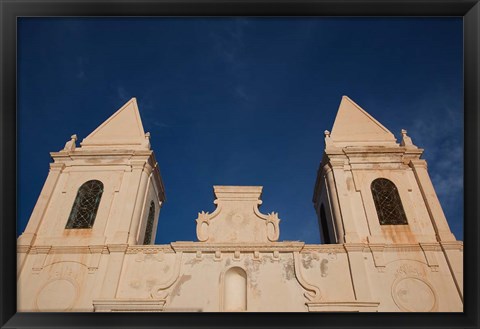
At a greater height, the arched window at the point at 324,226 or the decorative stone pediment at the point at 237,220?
the arched window at the point at 324,226

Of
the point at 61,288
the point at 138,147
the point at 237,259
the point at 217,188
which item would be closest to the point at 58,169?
the point at 138,147

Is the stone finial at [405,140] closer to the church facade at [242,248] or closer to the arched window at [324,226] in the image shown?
the church facade at [242,248]

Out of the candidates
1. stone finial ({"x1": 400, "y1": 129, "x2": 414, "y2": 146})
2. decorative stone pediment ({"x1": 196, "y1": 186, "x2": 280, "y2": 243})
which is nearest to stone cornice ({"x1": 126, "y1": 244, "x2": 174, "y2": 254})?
decorative stone pediment ({"x1": 196, "y1": 186, "x2": 280, "y2": 243})

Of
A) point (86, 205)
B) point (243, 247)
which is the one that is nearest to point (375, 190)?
point (243, 247)

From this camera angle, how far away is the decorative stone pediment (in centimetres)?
1315

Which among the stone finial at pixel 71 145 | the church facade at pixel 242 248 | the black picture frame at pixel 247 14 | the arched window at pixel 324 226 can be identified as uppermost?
the stone finial at pixel 71 145

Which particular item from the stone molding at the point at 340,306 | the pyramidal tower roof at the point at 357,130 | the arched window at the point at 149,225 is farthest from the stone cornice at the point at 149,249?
the pyramidal tower roof at the point at 357,130

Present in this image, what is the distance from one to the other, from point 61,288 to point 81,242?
64.0 inches

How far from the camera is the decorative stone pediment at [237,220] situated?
1315 centimetres

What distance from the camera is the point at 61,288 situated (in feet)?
38.8

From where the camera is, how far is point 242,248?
12570 mm

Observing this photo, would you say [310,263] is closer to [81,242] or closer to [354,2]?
[81,242]

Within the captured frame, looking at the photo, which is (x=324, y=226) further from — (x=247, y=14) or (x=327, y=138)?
(x=247, y=14)

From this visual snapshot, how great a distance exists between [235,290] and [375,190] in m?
6.41
